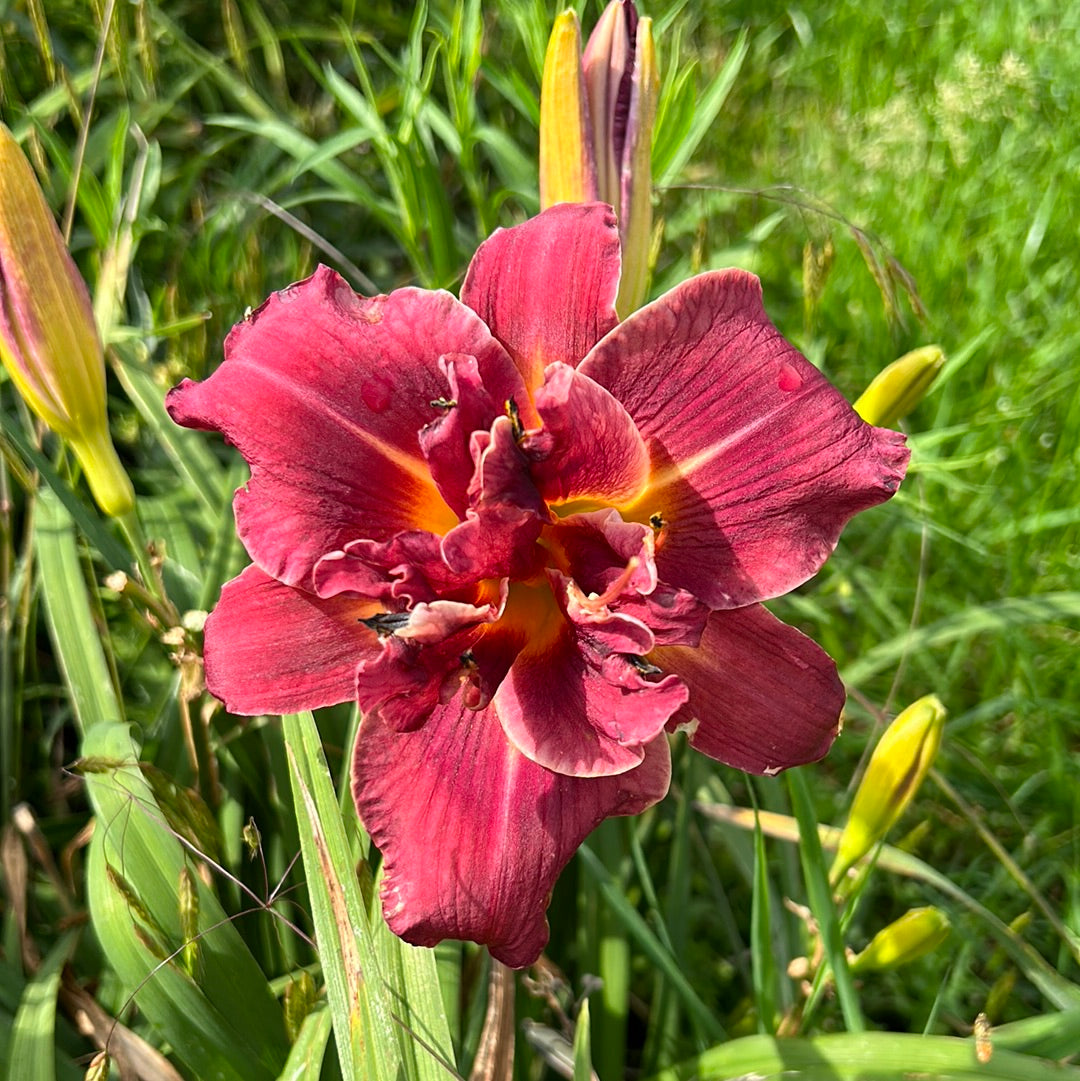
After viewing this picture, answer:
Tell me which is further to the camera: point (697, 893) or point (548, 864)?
point (697, 893)

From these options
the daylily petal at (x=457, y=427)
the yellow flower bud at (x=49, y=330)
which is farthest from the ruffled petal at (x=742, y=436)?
the yellow flower bud at (x=49, y=330)

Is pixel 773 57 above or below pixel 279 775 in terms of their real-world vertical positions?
above

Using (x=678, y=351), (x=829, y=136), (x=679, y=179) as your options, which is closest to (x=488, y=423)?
(x=678, y=351)

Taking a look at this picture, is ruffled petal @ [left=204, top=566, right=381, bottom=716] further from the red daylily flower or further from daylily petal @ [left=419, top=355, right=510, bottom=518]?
daylily petal @ [left=419, top=355, right=510, bottom=518]

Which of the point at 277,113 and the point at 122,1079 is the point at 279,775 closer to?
the point at 122,1079

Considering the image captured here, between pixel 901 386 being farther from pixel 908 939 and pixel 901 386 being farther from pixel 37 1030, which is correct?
pixel 37 1030

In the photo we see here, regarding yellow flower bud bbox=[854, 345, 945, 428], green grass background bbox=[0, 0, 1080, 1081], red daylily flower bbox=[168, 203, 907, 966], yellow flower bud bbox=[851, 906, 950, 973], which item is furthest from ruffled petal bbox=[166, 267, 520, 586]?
yellow flower bud bbox=[851, 906, 950, 973]

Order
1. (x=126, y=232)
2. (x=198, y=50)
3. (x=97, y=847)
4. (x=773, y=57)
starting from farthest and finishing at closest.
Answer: (x=773, y=57) < (x=198, y=50) < (x=126, y=232) < (x=97, y=847)
